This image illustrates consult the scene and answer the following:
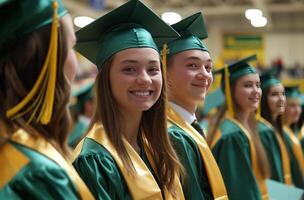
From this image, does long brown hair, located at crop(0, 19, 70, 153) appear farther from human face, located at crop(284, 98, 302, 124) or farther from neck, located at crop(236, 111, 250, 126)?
human face, located at crop(284, 98, 302, 124)

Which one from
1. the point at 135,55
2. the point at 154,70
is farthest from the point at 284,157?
the point at 135,55

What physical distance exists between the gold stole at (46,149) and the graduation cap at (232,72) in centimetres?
232

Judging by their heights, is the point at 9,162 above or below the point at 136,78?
below

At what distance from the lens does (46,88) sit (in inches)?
62.9

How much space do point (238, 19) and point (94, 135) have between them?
2022 cm

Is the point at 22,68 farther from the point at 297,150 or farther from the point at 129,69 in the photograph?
the point at 297,150

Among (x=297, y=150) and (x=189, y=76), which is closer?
(x=189, y=76)

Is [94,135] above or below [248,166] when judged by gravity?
above

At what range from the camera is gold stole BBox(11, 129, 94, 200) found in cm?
158

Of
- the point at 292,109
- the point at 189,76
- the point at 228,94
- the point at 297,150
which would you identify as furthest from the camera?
the point at 292,109

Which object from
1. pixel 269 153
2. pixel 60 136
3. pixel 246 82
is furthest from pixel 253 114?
pixel 60 136

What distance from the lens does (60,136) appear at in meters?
1.69

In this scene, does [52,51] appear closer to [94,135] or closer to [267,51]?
[94,135]

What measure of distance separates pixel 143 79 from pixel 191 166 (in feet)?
2.25
